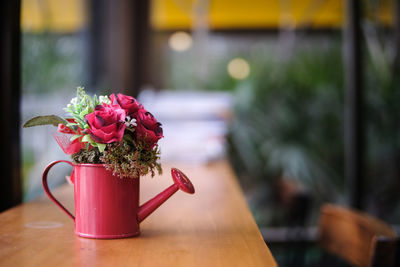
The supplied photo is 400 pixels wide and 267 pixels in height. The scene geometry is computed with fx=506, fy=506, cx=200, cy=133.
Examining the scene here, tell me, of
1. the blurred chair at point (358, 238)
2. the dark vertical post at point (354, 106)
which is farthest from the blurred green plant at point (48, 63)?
the dark vertical post at point (354, 106)

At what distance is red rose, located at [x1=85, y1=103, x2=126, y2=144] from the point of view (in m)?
0.86

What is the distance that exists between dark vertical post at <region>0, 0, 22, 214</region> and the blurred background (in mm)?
753

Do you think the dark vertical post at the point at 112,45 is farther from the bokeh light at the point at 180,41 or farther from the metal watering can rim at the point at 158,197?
the metal watering can rim at the point at 158,197

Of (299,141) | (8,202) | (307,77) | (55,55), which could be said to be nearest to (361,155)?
(299,141)

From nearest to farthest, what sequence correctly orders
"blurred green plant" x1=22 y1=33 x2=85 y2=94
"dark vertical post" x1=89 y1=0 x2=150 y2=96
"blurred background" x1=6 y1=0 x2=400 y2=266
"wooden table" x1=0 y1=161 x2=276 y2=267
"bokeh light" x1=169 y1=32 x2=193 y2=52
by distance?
"wooden table" x1=0 y1=161 x2=276 y2=267, "blurred green plant" x1=22 y1=33 x2=85 y2=94, "blurred background" x1=6 y1=0 x2=400 y2=266, "dark vertical post" x1=89 y1=0 x2=150 y2=96, "bokeh light" x1=169 y1=32 x2=193 y2=52

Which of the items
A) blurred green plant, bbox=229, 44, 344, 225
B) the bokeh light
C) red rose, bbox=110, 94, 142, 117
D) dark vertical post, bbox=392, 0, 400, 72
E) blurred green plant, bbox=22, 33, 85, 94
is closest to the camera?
red rose, bbox=110, 94, 142, 117

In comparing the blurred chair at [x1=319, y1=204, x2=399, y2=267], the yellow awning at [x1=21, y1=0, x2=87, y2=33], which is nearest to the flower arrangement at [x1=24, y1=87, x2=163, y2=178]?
the blurred chair at [x1=319, y1=204, x2=399, y2=267]

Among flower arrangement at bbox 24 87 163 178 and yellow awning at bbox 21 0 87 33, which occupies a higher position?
yellow awning at bbox 21 0 87 33

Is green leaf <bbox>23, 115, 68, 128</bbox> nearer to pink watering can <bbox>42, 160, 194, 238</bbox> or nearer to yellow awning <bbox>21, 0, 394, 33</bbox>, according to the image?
pink watering can <bbox>42, 160, 194, 238</bbox>

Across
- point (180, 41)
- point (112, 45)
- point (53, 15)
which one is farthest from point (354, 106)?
point (180, 41)

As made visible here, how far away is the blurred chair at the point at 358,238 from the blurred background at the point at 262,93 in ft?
3.47

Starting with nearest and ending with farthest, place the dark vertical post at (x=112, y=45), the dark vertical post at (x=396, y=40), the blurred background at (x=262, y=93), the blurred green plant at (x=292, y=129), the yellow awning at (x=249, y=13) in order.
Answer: the blurred background at (x=262, y=93) → the dark vertical post at (x=112, y=45) → the dark vertical post at (x=396, y=40) → the blurred green plant at (x=292, y=129) → the yellow awning at (x=249, y=13)

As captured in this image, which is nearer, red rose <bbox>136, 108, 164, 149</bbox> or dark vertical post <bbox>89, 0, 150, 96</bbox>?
red rose <bbox>136, 108, 164, 149</bbox>

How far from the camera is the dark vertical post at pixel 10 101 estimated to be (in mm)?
1267
